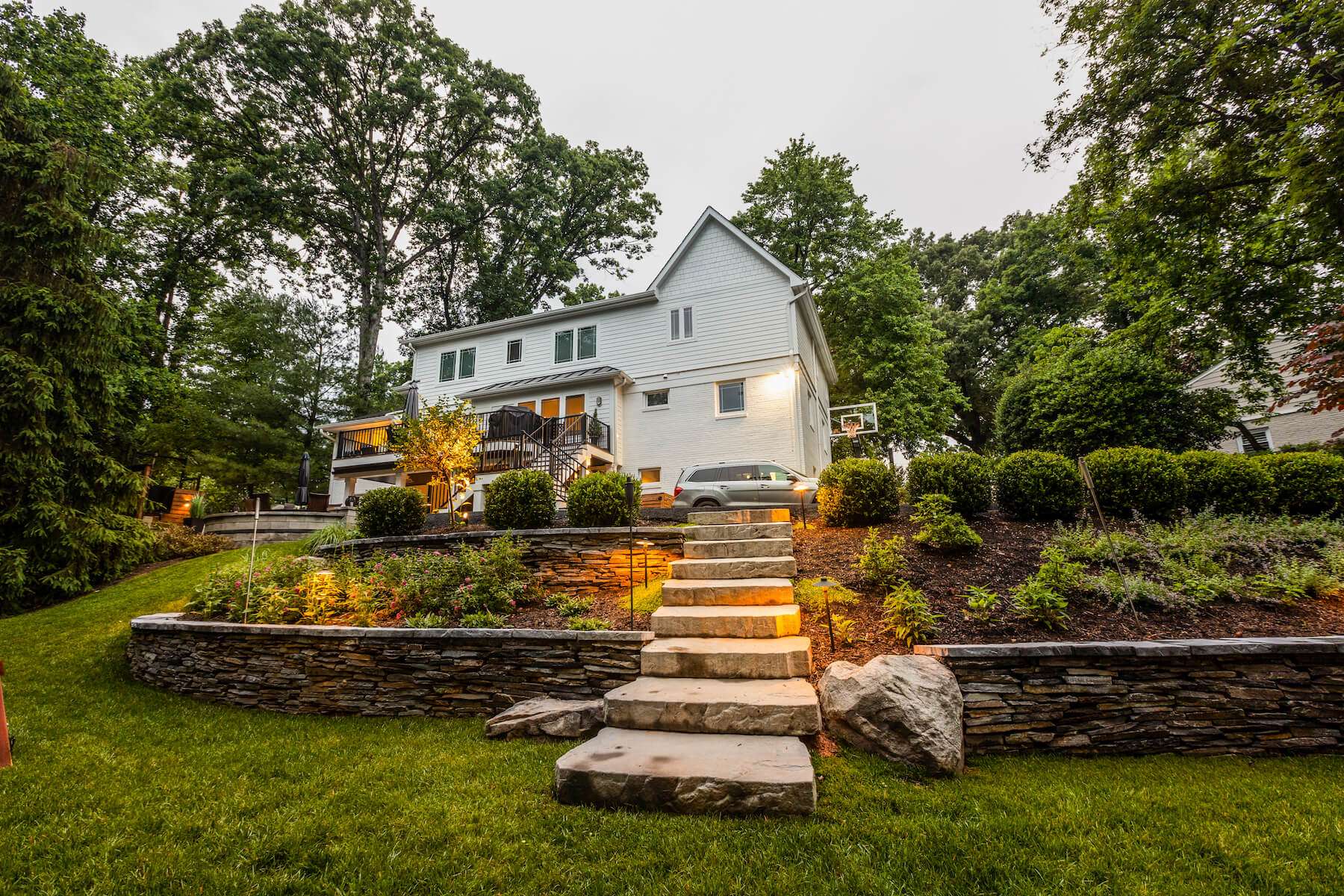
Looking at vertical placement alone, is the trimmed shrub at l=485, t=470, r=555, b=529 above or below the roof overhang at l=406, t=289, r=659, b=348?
below

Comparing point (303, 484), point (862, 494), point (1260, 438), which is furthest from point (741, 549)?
→ point (1260, 438)

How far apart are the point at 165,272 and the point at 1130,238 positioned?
28.5 m

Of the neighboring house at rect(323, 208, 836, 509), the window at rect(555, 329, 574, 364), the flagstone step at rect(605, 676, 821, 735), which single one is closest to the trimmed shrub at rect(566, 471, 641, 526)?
the flagstone step at rect(605, 676, 821, 735)

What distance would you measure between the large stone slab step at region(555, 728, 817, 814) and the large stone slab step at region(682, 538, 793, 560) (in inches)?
121

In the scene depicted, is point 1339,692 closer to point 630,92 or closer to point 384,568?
point 384,568

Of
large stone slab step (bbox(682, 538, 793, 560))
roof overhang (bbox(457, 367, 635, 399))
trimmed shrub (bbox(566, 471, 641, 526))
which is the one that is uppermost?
roof overhang (bbox(457, 367, 635, 399))

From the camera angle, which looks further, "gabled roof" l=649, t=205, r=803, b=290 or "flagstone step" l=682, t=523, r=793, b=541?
"gabled roof" l=649, t=205, r=803, b=290

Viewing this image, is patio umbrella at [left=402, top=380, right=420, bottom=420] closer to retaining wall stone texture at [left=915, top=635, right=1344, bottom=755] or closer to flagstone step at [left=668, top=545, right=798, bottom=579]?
flagstone step at [left=668, top=545, right=798, bottom=579]

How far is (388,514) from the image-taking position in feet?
25.3

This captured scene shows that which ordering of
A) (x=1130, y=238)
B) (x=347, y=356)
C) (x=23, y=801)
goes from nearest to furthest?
1. (x=23, y=801)
2. (x=1130, y=238)
3. (x=347, y=356)

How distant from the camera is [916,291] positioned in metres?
18.1

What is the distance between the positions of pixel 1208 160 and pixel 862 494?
9.86 meters

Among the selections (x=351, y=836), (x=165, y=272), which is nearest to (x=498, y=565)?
(x=351, y=836)

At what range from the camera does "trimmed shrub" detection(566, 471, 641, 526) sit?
6.89 metres
